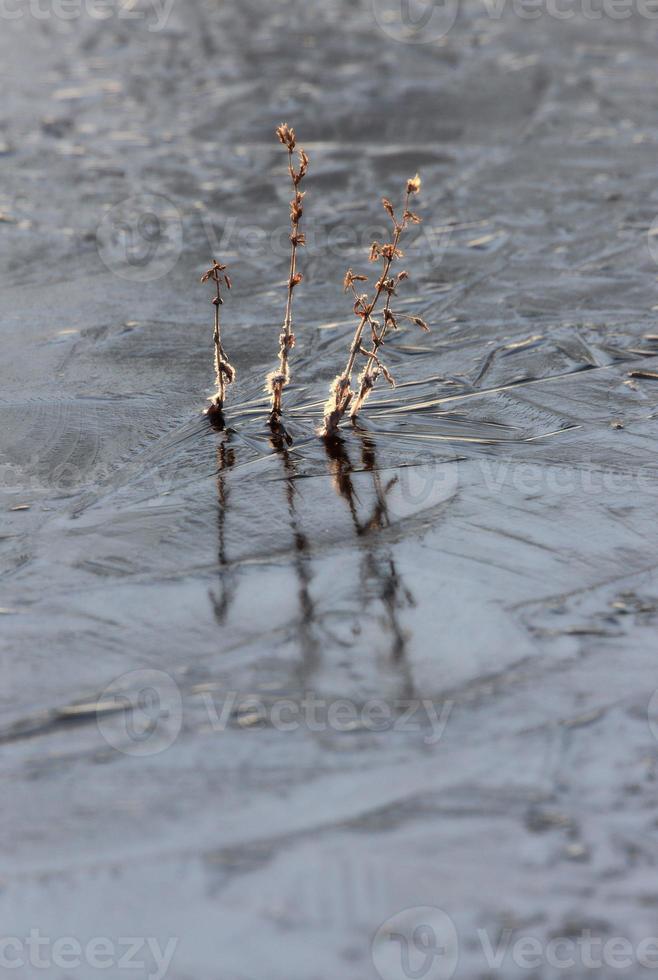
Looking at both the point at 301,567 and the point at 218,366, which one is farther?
the point at 218,366

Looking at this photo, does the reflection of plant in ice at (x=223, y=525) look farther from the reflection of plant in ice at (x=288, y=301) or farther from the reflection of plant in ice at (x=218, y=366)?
the reflection of plant in ice at (x=288, y=301)

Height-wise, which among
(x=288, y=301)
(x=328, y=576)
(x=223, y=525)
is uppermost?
(x=288, y=301)

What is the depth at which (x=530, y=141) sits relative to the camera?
5906mm

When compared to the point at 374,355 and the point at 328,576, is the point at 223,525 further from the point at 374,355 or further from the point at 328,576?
the point at 374,355

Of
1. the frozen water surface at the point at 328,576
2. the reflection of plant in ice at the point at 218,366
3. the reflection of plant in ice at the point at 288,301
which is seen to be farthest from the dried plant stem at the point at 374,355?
the reflection of plant in ice at the point at 218,366

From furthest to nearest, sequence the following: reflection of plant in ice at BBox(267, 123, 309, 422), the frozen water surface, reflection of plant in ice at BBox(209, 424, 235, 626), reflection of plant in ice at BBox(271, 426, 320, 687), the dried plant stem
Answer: the dried plant stem
reflection of plant in ice at BBox(267, 123, 309, 422)
reflection of plant in ice at BBox(209, 424, 235, 626)
reflection of plant in ice at BBox(271, 426, 320, 687)
the frozen water surface

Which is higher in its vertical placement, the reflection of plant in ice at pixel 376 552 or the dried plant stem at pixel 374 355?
the dried plant stem at pixel 374 355

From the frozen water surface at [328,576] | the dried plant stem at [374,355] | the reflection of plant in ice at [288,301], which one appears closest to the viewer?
the frozen water surface at [328,576]

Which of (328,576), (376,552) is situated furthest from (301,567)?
(376,552)

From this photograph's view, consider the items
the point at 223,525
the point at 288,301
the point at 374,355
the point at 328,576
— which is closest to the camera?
the point at 328,576

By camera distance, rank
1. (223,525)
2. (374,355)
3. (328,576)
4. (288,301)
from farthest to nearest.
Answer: (288,301), (374,355), (223,525), (328,576)

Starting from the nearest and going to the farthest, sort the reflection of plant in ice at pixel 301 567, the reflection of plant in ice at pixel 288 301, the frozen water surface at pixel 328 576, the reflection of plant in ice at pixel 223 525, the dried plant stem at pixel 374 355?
the frozen water surface at pixel 328 576, the reflection of plant in ice at pixel 301 567, the reflection of plant in ice at pixel 223 525, the reflection of plant in ice at pixel 288 301, the dried plant stem at pixel 374 355

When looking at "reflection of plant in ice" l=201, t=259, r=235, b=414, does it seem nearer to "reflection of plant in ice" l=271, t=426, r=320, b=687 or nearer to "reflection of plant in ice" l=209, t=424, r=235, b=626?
"reflection of plant in ice" l=209, t=424, r=235, b=626

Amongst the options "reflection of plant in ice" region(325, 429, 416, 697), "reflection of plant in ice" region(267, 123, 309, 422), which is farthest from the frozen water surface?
"reflection of plant in ice" region(267, 123, 309, 422)
